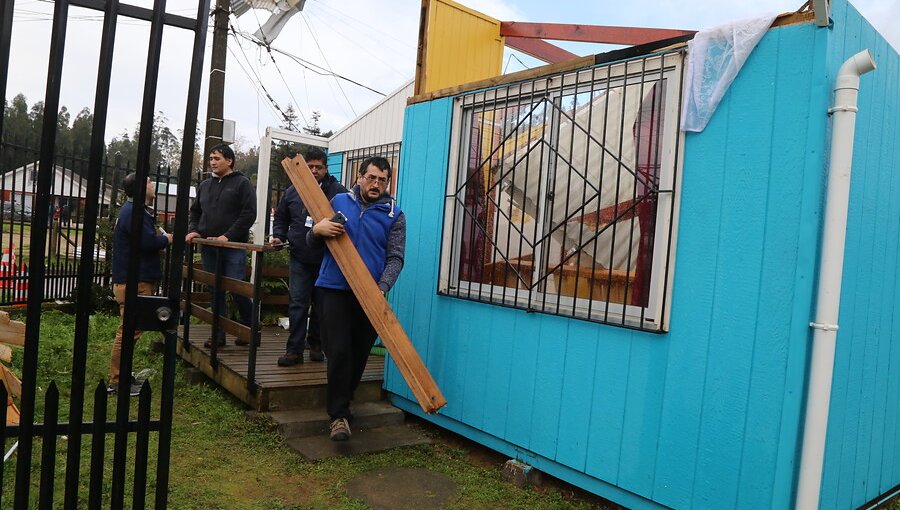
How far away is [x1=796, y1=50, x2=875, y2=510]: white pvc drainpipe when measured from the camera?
268 cm

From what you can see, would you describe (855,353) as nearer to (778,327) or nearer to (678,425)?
(778,327)

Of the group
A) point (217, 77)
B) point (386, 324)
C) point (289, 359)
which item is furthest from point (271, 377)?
point (217, 77)

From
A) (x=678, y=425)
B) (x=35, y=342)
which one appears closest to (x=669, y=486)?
(x=678, y=425)

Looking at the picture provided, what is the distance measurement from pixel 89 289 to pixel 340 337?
2.08 meters

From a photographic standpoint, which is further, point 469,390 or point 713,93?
point 469,390

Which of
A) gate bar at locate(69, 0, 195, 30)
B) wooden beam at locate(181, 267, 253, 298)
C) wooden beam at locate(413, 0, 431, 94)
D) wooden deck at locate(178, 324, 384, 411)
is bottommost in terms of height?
wooden deck at locate(178, 324, 384, 411)

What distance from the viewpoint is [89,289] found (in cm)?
202

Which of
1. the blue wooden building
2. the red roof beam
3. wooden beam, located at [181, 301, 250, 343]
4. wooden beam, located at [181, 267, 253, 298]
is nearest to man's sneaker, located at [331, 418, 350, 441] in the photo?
the blue wooden building

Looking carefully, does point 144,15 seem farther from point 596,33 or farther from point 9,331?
point 596,33

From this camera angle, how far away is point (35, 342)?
6.70 ft

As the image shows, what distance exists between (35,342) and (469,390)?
8.88ft

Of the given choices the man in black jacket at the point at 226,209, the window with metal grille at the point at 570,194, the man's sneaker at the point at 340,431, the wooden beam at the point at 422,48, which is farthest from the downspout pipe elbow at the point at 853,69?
the man in black jacket at the point at 226,209

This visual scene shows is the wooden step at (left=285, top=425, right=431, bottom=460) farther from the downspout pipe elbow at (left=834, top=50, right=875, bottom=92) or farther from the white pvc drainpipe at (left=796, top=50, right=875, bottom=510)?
the downspout pipe elbow at (left=834, top=50, right=875, bottom=92)

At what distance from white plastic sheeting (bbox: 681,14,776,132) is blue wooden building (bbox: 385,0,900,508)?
0.17ft
